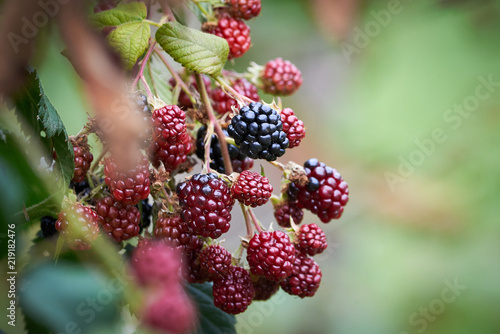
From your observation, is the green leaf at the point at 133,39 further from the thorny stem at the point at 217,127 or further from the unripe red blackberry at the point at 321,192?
the unripe red blackberry at the point at 321,192

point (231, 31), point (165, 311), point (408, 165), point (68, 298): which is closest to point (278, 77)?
point (231, 31)

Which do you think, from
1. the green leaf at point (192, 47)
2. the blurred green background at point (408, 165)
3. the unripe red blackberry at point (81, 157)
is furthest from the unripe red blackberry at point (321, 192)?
the blurred green background at point (408, 165)

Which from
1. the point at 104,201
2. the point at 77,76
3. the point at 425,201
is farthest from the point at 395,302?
the point at 77,76

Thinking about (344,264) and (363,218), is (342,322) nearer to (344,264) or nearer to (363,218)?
(344,264)

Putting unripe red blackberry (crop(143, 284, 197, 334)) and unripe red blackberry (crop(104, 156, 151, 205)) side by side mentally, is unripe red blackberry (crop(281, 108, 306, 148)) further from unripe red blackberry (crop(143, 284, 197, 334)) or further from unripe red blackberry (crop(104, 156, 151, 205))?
unripe red blackberry (crop(143, 284, 197, 334))

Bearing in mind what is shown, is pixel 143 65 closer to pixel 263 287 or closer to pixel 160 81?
pixel 160 81
